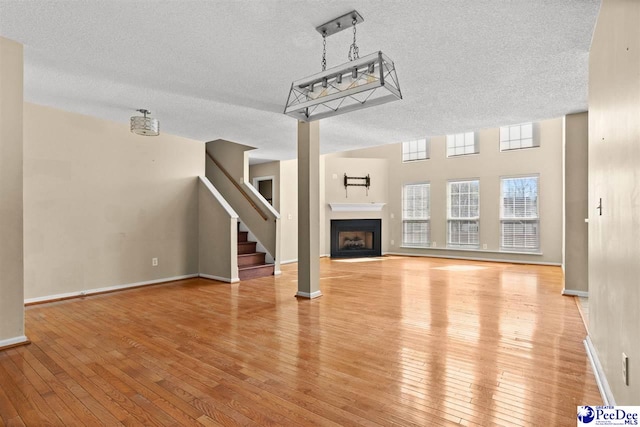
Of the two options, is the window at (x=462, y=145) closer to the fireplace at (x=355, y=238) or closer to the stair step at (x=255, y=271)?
the fireplace at (x=355, y=238)

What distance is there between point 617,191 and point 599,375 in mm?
1280

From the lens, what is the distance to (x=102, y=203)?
16.1 feet

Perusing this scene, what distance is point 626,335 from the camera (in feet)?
5.25

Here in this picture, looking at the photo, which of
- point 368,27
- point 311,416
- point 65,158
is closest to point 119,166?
point 65,158

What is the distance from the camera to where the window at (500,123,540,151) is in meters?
7.45

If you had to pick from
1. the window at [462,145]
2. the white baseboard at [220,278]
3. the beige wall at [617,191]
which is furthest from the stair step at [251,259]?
the window at [462,145]

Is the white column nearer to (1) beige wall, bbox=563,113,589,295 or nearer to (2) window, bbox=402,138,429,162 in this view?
(1) beige wall, bbox=563,113,589,295

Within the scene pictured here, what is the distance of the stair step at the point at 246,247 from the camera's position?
6.63m

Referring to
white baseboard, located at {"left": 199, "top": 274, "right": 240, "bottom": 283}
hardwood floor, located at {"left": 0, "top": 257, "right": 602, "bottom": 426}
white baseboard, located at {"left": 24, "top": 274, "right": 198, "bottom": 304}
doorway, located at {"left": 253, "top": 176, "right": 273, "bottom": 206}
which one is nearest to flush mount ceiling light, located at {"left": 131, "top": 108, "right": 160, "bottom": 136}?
hardwood floor, located at {"left": 0, "top": 257, "right": 602, "bottom": 426}

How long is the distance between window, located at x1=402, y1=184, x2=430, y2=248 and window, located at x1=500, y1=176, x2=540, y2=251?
178cm

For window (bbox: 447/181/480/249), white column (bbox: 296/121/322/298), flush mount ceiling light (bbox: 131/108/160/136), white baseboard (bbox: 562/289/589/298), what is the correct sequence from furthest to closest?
window (bbox: 447/181/480/249) → white column (bbox: 296/121/322/298) → white baseboard (bbox: 562/289/589/298) → flush mount ceiling light (bbox: 131/108/160/136)

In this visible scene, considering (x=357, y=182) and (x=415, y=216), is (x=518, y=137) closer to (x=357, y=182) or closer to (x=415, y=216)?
(x=415, y=216)

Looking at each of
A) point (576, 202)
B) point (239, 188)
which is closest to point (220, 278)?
point (239, 188)

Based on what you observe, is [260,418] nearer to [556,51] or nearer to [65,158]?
[556,51]
